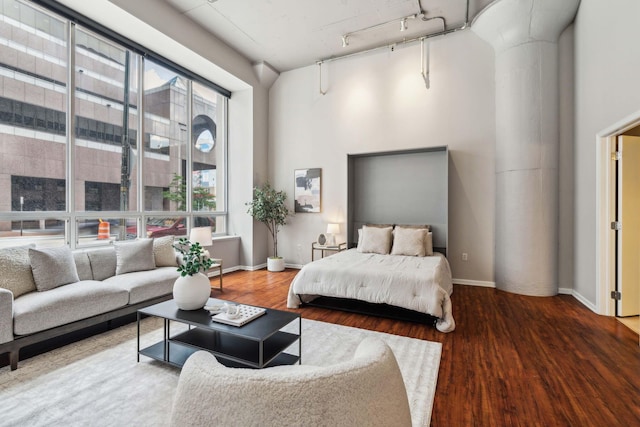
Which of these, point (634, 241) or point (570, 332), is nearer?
point (570, 332)

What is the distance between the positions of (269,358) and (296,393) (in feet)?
5.07

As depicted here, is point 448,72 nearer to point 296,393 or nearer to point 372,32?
point 372,32

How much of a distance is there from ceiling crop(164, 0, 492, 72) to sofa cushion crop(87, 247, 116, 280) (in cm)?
354

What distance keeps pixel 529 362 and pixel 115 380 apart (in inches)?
126

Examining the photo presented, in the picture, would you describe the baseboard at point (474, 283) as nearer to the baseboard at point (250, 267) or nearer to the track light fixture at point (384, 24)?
the baseboard at point (250, 267)

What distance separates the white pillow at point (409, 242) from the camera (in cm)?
462

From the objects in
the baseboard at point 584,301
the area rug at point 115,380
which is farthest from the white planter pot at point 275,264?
the baseboard at point 584,301

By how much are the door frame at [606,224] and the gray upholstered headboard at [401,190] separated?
1.78m

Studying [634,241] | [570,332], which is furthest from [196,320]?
[634,241]

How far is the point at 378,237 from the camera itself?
16.3 ft

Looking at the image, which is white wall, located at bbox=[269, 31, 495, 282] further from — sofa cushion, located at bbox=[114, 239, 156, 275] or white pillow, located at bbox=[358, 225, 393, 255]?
sofa cushion, located at bbox=[114, 239, 156, 275]

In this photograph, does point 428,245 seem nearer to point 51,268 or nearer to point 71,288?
point 71,288

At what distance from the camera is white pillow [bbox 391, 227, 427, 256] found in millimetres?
4617

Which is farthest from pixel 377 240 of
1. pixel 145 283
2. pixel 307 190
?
pixel 145 283
